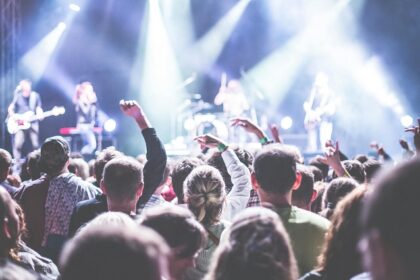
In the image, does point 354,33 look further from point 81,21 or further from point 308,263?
point 308,263

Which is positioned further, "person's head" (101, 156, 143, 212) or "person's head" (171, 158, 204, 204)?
"person's head" (171, 158, 204, 204)

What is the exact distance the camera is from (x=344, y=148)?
14.8 metres

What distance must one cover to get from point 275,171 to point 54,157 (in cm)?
175

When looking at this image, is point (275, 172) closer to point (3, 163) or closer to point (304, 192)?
point (304, 192)

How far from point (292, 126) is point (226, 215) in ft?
40.5

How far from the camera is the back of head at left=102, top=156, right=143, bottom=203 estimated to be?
2943 millimetres

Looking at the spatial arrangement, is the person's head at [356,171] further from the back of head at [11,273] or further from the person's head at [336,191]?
the back of head at [11,273]

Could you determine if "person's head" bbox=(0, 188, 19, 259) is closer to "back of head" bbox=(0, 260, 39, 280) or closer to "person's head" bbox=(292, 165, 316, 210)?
"back of head" bbox=(0, 260, 39, 280)

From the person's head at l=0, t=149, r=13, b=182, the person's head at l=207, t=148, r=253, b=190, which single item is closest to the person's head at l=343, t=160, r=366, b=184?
the person's head at l=207, t=148, r=253, b=190

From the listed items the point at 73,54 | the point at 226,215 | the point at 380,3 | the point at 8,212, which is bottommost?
the point at 8,212

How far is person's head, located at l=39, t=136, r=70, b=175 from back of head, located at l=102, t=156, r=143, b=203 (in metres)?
0.98

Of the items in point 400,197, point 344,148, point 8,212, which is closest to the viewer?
point 400,197

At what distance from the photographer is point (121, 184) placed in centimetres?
294

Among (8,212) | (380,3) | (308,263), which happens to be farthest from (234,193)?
(380,3)
